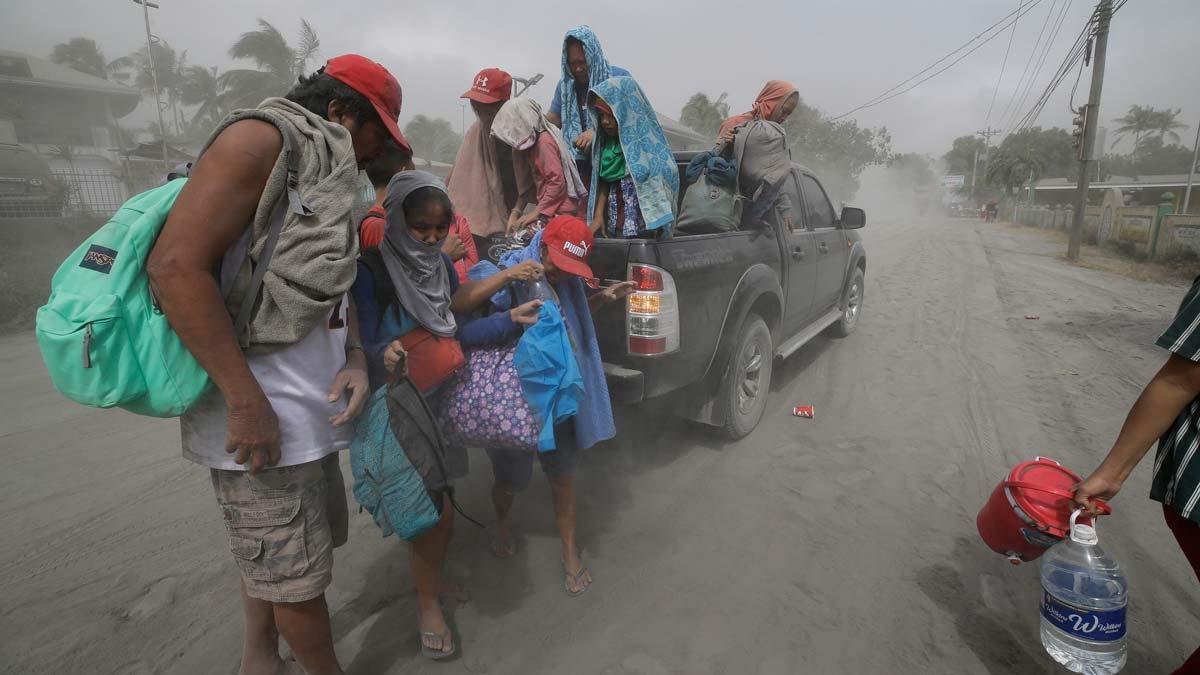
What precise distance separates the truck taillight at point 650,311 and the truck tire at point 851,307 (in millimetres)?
3849

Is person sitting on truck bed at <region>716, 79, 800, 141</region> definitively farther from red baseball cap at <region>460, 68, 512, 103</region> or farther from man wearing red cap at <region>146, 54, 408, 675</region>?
man wearing red cap at <region>146, 54, 408, 675</region>

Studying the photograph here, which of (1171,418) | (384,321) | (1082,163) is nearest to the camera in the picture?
(1171,418)

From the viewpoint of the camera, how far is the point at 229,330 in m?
1.31

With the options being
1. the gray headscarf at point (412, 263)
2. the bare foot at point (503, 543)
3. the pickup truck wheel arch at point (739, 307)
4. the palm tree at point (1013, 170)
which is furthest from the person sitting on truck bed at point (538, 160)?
the palm tree at point (1013, 170)

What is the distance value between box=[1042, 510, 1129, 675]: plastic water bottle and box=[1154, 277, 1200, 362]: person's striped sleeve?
551 mm

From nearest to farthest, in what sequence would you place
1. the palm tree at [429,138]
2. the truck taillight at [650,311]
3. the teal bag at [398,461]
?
the teal bag at [398,461] → the truck taillight at [650,311] → the palm tree at [429,138]

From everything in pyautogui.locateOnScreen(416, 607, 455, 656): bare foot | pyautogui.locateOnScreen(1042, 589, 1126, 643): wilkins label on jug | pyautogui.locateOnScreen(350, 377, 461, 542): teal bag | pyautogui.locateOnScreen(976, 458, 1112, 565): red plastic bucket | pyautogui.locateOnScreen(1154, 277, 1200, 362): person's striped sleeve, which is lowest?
pyautogui.locateOnScreen(416, 607, 455, 656): bare foot

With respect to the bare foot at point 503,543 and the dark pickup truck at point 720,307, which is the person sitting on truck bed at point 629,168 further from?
the bare foot at point 503,543

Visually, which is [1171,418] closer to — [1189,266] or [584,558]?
[584,558]

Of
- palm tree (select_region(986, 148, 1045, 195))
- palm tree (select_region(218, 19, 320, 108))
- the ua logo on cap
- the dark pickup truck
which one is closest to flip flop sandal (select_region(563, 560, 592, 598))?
the dark pickup truck

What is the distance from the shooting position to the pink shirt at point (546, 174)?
10.6ft

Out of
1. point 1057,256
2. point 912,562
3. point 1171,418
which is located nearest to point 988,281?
point 1057,256

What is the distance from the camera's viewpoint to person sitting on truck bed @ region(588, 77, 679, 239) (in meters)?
3.15

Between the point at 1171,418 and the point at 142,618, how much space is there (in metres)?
3.58
